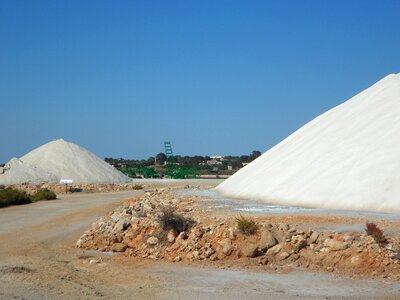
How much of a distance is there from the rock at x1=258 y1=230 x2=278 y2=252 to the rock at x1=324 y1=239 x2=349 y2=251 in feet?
3.79

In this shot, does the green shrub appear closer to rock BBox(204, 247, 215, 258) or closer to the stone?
rock BBox(204, 247, 215, 258)

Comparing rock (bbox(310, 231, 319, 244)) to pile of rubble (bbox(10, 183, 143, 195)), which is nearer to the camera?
rock (bbox(310, 231, 319, 244))

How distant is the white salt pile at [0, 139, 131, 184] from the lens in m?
61.7

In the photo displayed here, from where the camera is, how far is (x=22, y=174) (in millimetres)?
61500

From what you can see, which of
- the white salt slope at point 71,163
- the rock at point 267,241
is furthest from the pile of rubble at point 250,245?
the white salt slope at point 71,163

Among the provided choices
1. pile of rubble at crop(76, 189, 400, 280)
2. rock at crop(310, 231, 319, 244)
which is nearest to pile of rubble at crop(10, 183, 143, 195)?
pile of rubble at crop(76, 189, 400, 280)

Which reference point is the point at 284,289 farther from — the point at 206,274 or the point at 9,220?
the point at 9,220

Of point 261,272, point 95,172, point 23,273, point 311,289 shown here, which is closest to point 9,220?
point 23,273

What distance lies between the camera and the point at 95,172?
67562mm

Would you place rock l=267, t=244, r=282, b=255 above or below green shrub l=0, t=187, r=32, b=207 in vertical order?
below

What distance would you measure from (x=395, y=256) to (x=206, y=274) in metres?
3.63

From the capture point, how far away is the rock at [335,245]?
11678mm

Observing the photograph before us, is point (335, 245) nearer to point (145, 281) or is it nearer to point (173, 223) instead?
point (145, 281)

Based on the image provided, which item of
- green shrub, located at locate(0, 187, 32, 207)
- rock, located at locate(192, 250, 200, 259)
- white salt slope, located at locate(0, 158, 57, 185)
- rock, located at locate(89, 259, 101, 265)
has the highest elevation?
white salt slope, located at locate(0, 158, 57, 185)
